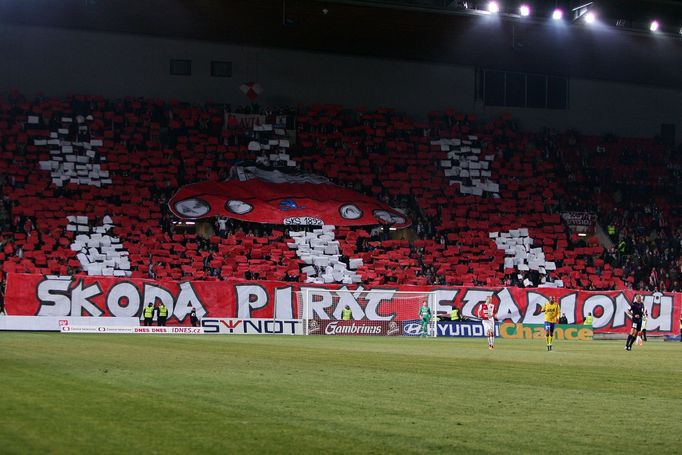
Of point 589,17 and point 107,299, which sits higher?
point 589,17

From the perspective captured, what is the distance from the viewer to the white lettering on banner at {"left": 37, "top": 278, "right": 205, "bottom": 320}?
40750mm

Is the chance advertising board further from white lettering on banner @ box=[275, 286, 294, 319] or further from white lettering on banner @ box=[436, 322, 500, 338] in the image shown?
white lettering on banner @ box=[275, 286, 294, 319]

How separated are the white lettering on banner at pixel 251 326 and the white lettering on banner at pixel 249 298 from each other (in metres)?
1.52

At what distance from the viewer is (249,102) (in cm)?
5681

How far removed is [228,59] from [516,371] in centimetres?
4097

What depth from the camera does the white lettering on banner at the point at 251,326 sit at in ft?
137

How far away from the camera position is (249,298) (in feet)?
143

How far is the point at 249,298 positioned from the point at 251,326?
6.30 ft

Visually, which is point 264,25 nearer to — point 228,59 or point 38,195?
point 228,59

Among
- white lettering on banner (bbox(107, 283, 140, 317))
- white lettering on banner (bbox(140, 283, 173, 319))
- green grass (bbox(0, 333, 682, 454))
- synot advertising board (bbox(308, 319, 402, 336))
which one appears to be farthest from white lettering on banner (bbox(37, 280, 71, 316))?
green grass (bbox(0, 333, 682, 454))

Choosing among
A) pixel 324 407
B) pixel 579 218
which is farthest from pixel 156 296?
pixel 324 407

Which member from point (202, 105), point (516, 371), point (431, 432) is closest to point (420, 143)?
point (202, 105)

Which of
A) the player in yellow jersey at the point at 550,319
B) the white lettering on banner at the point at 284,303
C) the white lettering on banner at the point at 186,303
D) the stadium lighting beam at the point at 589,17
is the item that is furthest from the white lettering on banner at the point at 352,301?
the stadium lighting beam at the point at 589,17

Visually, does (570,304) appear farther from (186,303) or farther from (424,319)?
(186,303)
